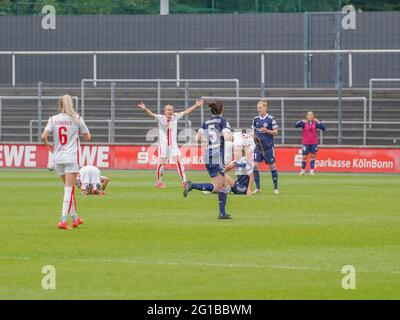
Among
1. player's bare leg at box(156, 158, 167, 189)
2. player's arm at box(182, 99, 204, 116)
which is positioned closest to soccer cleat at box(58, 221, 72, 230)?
player's arm at box(182, 99, 204, 116)

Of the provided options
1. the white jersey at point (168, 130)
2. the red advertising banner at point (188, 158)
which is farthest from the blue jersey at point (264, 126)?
the red advertising banner at point (188, 158)

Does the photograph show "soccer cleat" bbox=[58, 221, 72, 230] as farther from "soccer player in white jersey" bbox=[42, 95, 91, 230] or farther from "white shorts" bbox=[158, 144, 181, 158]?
"white shorts" bbox=[158, 144, 181, 158]

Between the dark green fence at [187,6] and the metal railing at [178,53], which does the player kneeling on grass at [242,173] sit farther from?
the dark green fence at [187,6]

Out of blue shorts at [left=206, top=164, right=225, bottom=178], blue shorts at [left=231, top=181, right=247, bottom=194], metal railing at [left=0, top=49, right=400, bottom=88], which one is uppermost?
metal railing at [left=0, top=49, right=400, bottom=88]

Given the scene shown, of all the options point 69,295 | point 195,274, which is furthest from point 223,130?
point 69,295

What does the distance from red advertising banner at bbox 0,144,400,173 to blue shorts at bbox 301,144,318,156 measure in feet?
3.96

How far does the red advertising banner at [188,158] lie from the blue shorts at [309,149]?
1.21 m

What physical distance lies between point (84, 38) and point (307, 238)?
32384 millimetres

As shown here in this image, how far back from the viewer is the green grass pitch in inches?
541

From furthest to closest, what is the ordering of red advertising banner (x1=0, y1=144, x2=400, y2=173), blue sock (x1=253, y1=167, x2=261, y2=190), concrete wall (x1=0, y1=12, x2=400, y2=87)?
concrete wall (x1=0, y1=12, x2=400, y2=87)
red advertising banner (x1=0, y1=144, x2=400, y2=173)
blue sock (x1=253, y1=167, x2=261, y2=190)

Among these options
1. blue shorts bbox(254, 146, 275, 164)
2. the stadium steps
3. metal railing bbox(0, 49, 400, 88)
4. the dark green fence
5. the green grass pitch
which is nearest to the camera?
the green grass pitch

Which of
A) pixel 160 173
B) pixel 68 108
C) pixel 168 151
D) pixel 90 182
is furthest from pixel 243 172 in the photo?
pixel 68 108

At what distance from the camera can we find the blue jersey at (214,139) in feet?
69.6

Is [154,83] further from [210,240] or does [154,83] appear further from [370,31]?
[210,240]
